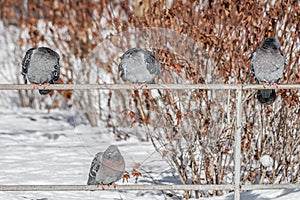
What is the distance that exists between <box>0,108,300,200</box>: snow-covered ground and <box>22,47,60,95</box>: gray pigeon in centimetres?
100

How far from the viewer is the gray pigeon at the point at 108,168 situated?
409 centimetres

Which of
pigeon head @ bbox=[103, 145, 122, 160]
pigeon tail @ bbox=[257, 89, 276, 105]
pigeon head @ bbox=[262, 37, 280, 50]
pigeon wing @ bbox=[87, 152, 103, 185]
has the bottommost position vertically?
pigeon wing @ bbox=[87, 152, 103, 185]

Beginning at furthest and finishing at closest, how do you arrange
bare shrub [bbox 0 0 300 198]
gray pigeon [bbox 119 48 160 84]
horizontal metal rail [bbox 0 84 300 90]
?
bare shrub [bbox 0 0 300 198] < gray pigeon [bbox 119 48 160 84] < horizontal metal rail [bbox 0 84 300 90]

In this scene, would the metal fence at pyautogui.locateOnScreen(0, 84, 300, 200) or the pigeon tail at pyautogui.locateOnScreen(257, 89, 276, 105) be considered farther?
the pigeon tail at pyautogui.locateOnScreen(257, 89, 276, 105)

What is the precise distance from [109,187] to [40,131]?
160 inches

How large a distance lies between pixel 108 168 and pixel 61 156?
297 cm

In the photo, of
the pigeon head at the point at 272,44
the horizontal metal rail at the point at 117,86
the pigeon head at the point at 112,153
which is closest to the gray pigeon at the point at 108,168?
the pigeon head at the point at 112,153

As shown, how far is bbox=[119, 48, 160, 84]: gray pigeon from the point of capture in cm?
405

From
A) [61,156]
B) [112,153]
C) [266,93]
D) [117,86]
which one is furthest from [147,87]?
[61,156]

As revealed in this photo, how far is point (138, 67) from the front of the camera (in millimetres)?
4078

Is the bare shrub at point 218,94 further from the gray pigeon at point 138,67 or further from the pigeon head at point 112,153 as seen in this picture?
the pigeon head at point 112,153

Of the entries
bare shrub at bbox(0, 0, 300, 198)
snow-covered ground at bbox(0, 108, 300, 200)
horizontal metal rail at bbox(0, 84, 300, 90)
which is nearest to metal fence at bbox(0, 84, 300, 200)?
horizontal metal rail at bbox(0, 84, 300, 90)

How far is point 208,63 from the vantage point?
534 cm

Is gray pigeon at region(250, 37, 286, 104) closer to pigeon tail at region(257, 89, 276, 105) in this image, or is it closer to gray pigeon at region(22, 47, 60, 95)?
pigeon tail at region(257, 89, 276, 105)
